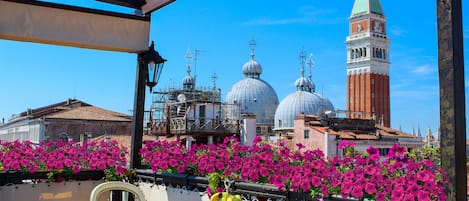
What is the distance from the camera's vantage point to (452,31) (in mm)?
2373

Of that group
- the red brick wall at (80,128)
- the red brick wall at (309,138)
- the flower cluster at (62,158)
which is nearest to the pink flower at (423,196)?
the flower cluster at (62,158)

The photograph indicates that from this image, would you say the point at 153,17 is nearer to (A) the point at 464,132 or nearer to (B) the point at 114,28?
(B) the point at 114,28

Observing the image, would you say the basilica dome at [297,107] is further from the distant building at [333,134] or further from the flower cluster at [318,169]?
the flower cluster at [318,169]

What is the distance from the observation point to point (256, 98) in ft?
177

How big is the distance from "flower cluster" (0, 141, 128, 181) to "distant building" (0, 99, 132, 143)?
2402cm

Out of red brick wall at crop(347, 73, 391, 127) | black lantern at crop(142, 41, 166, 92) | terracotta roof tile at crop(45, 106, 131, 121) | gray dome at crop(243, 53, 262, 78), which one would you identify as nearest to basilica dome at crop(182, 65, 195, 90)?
gray dome at crop(243, 53, 262, 78)

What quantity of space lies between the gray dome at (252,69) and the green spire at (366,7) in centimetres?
2296

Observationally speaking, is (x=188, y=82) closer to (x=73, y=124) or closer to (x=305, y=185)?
→ (x=73, y=124)

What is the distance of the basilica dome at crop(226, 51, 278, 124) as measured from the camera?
176ft

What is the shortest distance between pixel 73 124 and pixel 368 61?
2021 inches

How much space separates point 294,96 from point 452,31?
48.3m

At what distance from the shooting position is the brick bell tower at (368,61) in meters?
72.0

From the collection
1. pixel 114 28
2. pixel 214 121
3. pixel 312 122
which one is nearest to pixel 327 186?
pixel 114 28

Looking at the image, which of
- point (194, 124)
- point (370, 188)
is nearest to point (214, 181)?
point (370, 188)
